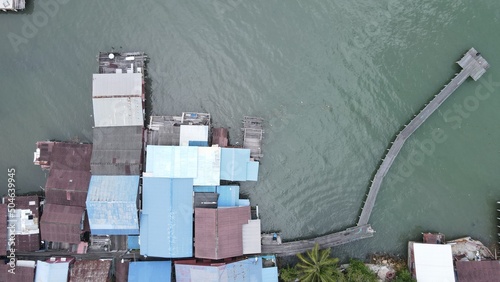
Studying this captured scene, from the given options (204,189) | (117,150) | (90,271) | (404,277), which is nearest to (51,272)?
(90,271)

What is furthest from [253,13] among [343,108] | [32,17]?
[32,17]

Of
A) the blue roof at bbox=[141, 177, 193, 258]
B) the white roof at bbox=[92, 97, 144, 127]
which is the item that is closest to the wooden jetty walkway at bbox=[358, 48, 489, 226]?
the blue roof at bbox=[141, 177, 193, 258]

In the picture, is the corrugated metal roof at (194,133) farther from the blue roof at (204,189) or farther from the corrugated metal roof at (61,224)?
the corrugated metal roof at (61,224)

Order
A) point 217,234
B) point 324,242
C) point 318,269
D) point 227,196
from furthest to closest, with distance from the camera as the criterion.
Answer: point 324,242, point 227,196, point 217,234, point 318,269

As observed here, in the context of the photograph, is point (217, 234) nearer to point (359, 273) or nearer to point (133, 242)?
point (133, 242)

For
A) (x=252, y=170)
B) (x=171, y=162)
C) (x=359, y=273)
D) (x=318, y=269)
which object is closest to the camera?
(x=318, y=269)

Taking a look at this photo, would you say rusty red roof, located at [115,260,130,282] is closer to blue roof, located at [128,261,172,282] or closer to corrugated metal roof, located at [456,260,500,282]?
blue roof, located at [128,261,172,282]

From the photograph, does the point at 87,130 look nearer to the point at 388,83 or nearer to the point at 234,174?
the point at 234,174

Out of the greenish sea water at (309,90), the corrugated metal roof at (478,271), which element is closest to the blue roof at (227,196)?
the greenish sea water at (309,90)

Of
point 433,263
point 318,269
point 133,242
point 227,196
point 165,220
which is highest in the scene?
Result: point 227,196
